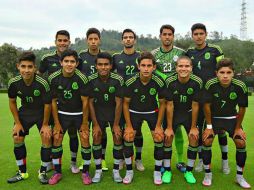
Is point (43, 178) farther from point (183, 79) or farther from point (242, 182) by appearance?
point (242, 182)

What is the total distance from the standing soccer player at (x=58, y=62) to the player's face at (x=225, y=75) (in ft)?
9.72

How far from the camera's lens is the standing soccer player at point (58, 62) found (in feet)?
20.1

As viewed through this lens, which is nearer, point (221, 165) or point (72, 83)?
point (72, 83)

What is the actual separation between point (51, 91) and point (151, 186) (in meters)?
2.47

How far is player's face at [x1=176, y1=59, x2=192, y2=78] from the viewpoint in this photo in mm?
5469

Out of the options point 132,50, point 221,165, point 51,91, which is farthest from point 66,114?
point 221,165

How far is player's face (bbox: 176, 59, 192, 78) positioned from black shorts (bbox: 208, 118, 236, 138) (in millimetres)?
972

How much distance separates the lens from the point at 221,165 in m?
6.62

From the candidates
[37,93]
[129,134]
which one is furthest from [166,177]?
[37,93]

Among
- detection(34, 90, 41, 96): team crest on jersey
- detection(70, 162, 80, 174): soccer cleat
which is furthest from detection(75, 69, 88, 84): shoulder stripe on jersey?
detection(70, 162, 80, 174): soccer cleat

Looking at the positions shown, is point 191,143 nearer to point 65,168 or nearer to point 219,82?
point 219,82

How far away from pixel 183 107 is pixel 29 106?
287 cm

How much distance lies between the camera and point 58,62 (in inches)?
250

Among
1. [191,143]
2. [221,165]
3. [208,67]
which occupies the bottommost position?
[221,165]
